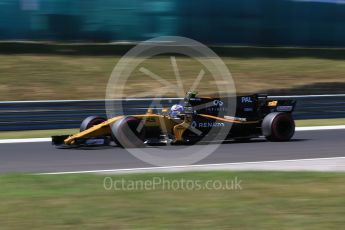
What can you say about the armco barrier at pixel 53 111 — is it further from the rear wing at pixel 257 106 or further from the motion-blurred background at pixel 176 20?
the motion-blurred background at pixel 176 20

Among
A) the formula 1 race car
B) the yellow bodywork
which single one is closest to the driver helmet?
the formula 1 race car

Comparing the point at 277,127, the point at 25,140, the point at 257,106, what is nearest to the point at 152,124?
the point at 257,106

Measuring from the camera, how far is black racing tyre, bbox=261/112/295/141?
42.2ft

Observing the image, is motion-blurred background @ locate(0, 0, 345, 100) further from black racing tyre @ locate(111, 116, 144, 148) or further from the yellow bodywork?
black racing tyre @ locate(111, 116, 144, 148)

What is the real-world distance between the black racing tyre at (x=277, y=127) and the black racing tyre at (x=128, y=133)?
2.64 m

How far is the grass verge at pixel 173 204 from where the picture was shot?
223 inches

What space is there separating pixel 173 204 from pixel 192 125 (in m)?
6.03

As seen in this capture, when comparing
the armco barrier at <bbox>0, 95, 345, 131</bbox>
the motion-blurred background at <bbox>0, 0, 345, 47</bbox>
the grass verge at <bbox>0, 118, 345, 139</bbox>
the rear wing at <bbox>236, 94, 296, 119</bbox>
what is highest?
the motion-blurred background at <bbox>0, 0, 345, 47</bbox>

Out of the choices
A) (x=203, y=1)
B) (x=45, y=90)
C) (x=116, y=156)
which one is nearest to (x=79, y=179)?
(x=116, y=156)

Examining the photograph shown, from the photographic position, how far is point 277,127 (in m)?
12.9

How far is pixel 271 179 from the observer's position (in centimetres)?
777

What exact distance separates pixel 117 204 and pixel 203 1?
20252 mm

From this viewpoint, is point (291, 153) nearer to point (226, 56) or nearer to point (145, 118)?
point (145, 118)

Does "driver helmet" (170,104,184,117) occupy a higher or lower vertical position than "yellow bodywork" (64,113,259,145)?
higher
